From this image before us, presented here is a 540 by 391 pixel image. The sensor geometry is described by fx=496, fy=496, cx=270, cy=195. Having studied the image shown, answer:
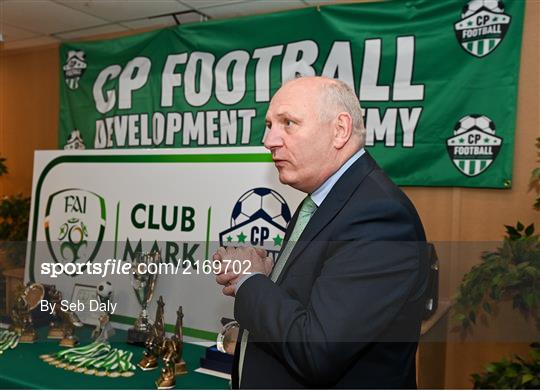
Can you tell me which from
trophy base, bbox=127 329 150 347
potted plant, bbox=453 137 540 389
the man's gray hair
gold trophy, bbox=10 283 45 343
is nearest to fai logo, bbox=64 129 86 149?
gold trophy, bbox=10 283 45 343

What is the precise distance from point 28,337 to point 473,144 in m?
2.29

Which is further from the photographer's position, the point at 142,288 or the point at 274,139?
the point at 142,288

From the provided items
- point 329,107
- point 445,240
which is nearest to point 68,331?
point 329,107

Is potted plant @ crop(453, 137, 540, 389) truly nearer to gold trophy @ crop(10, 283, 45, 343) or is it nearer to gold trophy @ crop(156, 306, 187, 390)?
gold trophy @ crop(156, 306, 187, 390)

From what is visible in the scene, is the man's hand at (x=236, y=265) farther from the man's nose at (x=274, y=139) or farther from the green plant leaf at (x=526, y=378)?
the green plant leaf at (x=526, y=378)

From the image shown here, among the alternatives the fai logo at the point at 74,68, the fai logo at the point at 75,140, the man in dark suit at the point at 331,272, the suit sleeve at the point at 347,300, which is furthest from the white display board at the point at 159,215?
the fai logo at the point at 74,68

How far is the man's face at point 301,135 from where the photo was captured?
1082 millimetres

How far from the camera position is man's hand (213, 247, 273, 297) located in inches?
41.6

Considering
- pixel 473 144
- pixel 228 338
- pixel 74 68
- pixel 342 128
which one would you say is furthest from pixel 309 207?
pixel 74 68

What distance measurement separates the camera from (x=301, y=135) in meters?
1.09

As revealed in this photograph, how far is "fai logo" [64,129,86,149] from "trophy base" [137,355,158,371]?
2.75 meters

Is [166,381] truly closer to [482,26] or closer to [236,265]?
[236,265]

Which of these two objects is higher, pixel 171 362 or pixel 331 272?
pixel 331 272

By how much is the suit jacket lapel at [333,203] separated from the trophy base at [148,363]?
0.88 meters
